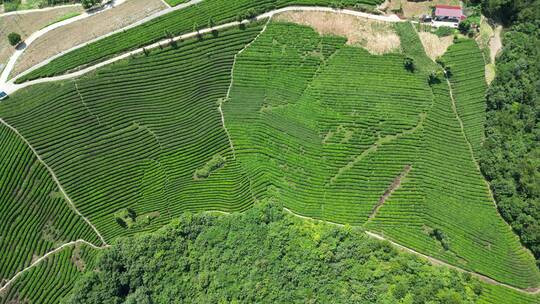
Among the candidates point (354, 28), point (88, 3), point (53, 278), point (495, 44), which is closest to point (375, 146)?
point (354, 28)

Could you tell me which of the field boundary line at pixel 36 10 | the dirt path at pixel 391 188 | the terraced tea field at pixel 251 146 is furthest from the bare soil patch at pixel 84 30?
the dirt path at pixel 391 188

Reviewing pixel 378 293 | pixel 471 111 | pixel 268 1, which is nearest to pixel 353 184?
pixel 378 293

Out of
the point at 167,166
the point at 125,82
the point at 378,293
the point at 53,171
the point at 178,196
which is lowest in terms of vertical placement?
the point at 378,293

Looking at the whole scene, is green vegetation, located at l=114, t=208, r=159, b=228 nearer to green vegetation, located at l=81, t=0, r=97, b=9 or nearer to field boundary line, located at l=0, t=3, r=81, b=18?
green vegetation, located at l=81, t=0, r=97, b=9

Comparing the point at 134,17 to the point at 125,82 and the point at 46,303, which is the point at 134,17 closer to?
the point at 125,82

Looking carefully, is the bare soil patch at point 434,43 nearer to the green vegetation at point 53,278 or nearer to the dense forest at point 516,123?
the dense forest at point 516,123
